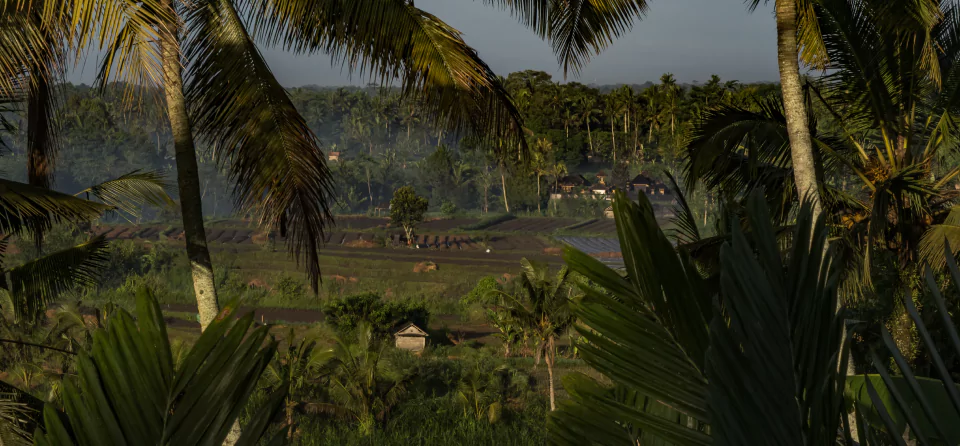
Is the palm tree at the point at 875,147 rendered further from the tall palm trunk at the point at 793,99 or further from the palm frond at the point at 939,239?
the tall palm trunk at the point at 793,99

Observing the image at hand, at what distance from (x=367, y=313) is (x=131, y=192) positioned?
2662 centimetres

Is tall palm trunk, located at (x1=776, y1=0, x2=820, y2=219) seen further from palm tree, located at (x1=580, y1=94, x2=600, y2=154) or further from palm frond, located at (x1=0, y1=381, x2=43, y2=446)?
palm tree, located at (x1=580, y1=94, x2=600, y2=154)

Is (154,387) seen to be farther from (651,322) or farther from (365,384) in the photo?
(365,384)

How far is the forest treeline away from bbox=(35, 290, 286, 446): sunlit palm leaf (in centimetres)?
472

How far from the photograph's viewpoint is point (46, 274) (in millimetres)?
8594

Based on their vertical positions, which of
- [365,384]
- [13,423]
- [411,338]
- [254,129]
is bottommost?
[411,338]

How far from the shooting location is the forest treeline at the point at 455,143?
2250 inches

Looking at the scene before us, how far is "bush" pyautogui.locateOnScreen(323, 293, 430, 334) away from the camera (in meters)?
33.6

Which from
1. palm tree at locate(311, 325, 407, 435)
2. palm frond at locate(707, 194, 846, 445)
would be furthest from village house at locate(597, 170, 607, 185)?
palm frond at locate(707, 194, 846, 445)

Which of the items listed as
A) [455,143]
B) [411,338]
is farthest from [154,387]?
[455,143]

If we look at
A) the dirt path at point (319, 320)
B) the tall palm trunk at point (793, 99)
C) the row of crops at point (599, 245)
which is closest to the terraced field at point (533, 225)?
the row of crops at point (599, 245)

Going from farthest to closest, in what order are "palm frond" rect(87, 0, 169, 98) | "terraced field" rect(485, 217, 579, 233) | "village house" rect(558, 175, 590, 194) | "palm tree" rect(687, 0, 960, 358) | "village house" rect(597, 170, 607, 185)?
"village house" rect(597, 170, 607, 185)
"village house" rect(558, 175, 590, 194)
"terraced field" rect(485, 217, 579, 233)
"palm tree" rect(687, 0, 960, 358)
"palm frond" rect(87, 0, 169, 98)

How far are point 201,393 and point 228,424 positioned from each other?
0.15 ft

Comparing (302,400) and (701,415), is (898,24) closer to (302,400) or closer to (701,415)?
(701,415)
